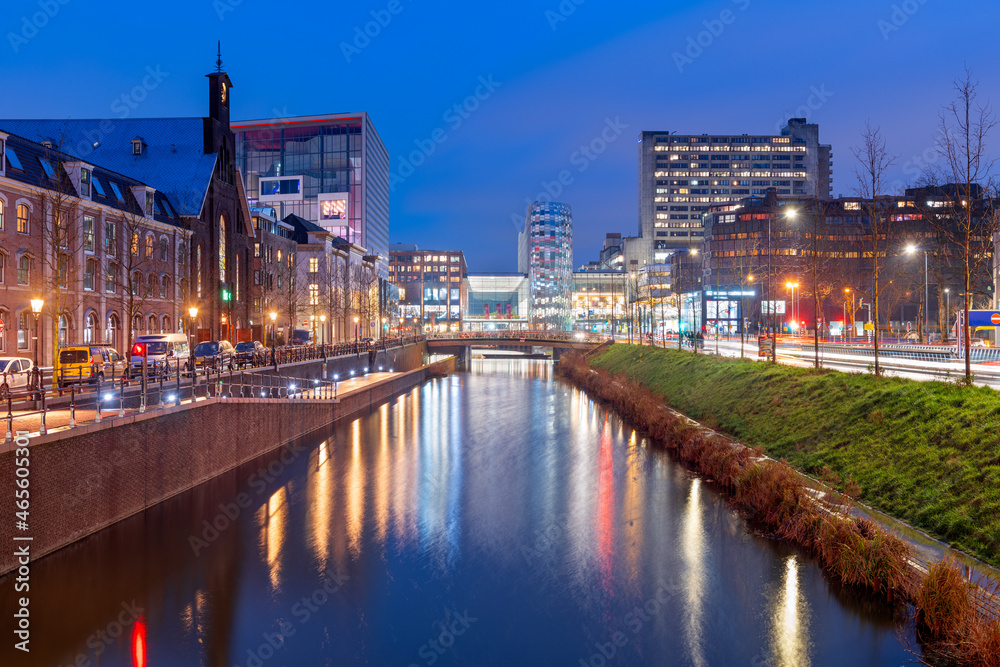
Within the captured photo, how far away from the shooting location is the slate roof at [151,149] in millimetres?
55031

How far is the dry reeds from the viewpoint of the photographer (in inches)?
460

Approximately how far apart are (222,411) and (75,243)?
2191cm

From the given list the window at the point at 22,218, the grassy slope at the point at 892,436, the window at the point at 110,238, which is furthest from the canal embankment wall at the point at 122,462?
the grassy slope at the point at 892,436

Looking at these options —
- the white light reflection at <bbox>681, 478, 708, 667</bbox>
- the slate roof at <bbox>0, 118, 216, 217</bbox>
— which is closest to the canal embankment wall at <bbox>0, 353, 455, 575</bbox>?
the white light reflection at <bbox>681, 478, 708, 667</bbox>

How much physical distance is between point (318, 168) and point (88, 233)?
117 m

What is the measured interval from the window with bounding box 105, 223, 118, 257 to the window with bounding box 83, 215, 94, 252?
0.98 meters

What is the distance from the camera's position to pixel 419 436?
39750mm

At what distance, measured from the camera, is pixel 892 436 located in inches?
811

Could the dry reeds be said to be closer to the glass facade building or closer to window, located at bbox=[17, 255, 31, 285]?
window, located at bbox=[17, 255, 31, 285]

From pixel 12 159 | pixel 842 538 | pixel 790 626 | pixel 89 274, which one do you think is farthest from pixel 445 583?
pixel 89 274

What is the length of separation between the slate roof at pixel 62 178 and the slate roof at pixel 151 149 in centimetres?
358

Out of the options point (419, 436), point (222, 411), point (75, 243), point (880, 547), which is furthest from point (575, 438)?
point (75, 243)

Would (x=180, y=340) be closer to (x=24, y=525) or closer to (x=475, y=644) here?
(x=24, y=525)

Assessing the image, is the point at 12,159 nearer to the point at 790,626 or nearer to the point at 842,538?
the point at 790,626
